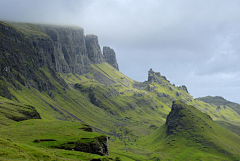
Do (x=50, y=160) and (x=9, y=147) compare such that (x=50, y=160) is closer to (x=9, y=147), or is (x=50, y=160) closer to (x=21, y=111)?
(x=9, y=147)

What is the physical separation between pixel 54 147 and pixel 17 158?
3560 cm

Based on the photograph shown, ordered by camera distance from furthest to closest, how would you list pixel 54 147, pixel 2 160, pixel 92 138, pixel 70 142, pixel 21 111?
pixel 21 111, pixel 92 138, pixel 70 142, pixel 54 147, pixel 2 160

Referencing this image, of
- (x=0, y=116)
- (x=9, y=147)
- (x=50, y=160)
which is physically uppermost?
(x=9, y=147)

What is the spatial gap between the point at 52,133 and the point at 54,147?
1735 centimetres

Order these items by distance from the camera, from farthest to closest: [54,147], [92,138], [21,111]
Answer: [21,111]
[92,138]
[54,147]

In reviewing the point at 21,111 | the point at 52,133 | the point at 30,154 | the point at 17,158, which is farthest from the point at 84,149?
the point at 21,111

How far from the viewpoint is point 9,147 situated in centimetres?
A: 4334

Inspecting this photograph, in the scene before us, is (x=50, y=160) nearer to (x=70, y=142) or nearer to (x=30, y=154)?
(x=30, y=154)

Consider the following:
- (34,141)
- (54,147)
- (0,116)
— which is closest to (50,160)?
(54,147)

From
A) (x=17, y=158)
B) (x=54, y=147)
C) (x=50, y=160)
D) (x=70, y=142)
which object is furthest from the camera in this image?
(x=70, y=142)

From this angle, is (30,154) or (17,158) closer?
(17,158)

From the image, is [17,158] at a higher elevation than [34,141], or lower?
higher

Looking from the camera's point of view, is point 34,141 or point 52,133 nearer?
point 34,141

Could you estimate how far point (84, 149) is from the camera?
80.4 metres
